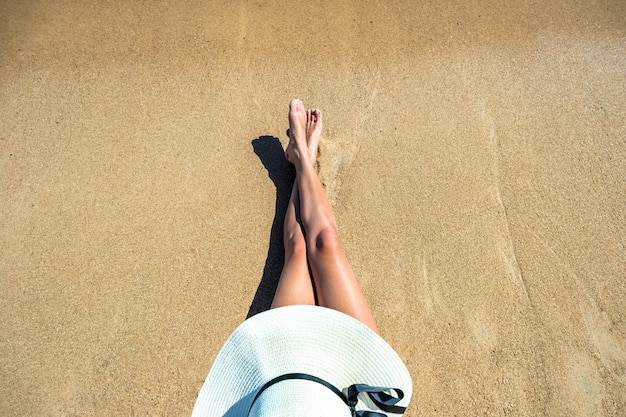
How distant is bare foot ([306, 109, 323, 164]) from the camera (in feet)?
9.02

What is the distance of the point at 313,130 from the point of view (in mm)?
2807

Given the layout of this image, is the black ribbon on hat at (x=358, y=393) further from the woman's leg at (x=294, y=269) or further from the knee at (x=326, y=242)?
the knee at (x=326, y=242)

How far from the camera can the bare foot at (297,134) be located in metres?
2.69

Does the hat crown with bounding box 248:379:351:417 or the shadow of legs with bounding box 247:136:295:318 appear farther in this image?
the shadow of legs with bounding box 247:136:295:318

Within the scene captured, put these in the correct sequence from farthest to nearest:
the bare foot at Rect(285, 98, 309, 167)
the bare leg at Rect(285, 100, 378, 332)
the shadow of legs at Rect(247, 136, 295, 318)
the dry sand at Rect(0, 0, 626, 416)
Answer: the bare foot at Rect(285, 98, 309, 167) → the shadow of legs at Rect(247, 136, 295, 318) → the dry sand at Rect(0, 0, 626, 416) → the bare leg at Rect(285, 100, 378, 332)

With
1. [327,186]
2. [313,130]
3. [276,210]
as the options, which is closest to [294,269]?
[276,210]

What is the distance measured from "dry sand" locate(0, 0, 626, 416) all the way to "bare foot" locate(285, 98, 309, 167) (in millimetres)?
156

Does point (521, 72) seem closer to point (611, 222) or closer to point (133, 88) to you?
point (611, 222)

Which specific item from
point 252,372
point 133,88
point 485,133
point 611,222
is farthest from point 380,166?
point 133,88

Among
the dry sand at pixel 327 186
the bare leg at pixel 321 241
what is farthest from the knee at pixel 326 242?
the dry sand at pixel 327 186

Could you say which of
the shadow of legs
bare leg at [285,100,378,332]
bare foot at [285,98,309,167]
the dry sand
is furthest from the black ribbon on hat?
bare foot at [285,98,309,167]

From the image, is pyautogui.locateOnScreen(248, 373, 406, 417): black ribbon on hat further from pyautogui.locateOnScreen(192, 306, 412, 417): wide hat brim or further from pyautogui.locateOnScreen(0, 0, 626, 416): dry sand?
pyautogui.locateOnScreen(0, 0, 626, 416): dry sand

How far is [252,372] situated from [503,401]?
1396mm

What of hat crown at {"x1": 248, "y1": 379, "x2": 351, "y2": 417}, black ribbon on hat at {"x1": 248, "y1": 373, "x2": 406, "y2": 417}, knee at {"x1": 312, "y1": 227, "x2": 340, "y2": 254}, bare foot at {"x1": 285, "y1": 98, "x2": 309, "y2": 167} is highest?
bare foot at {"x1": 285, "y1": 98, "x2": 309, "y2": 167}
